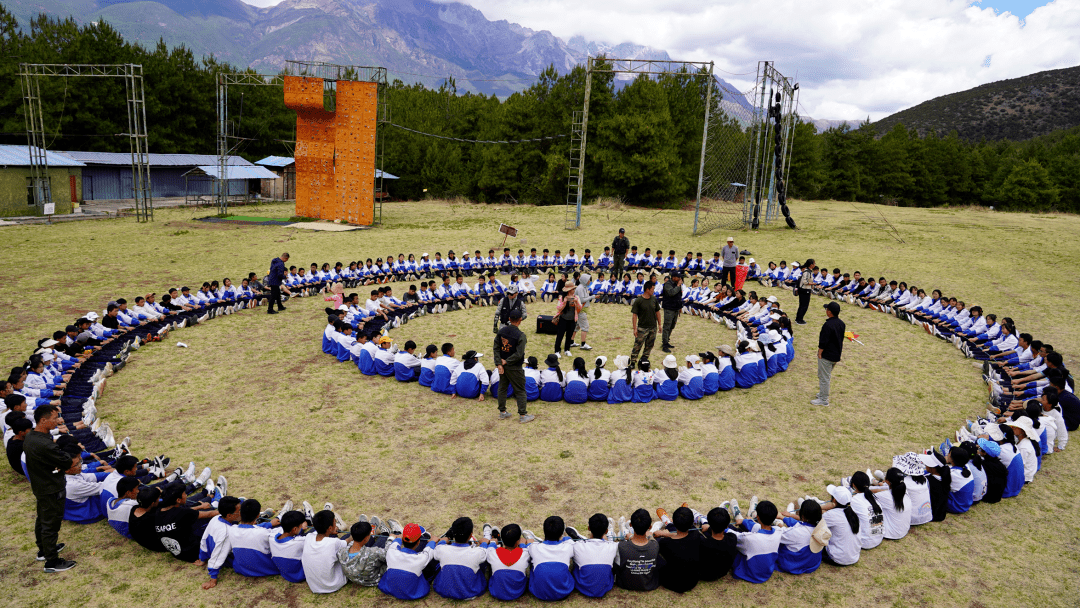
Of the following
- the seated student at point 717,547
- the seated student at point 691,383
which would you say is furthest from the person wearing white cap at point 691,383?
the seated student at point 717,547

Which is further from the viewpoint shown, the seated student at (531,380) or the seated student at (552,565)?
the seated student at (531,380)

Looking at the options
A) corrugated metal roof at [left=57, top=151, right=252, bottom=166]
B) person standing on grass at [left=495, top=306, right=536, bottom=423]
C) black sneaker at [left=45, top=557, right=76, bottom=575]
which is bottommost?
black sneaker at [left=45, top=557, right=76, bottom=575]

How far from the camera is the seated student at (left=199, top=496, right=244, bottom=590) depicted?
21.5 ft

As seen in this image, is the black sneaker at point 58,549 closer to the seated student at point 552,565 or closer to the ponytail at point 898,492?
the seated student at point 552,565

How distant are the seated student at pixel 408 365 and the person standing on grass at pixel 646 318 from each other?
15.1ft

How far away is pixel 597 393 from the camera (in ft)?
38.2

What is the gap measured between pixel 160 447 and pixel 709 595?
8501 mm

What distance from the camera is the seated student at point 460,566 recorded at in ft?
20.9

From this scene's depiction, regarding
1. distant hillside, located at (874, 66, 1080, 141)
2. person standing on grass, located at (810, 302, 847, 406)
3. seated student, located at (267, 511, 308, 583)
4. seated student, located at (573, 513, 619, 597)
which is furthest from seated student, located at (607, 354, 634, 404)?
distant hillside, located at (874, 66, 1080, 141)

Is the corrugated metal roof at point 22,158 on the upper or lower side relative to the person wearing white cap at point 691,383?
upper

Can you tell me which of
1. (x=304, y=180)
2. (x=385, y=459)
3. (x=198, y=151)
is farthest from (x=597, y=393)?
(x=198, y=151)

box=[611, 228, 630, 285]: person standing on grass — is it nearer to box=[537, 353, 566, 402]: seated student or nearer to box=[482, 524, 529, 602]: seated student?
box=[537, 353, 566, 402]: seated student

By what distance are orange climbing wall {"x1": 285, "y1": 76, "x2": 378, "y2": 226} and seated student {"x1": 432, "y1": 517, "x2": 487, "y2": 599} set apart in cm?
3039

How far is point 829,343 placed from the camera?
11195 mm
